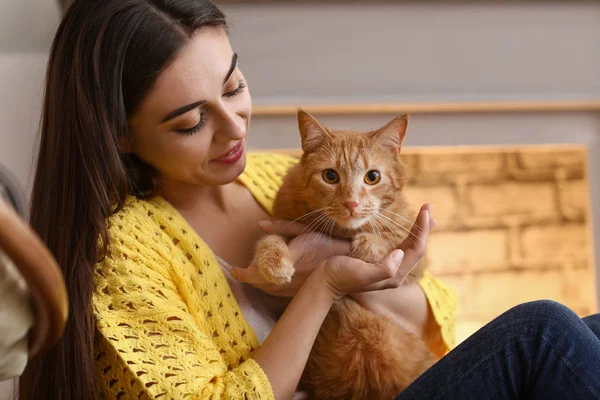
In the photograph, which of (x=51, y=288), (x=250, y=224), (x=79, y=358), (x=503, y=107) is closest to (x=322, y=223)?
(x=250, y=224)

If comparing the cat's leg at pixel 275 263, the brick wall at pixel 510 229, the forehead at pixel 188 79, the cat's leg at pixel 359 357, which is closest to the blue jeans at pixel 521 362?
the cat's leg at pixel 359 357

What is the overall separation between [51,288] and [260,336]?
87 cm

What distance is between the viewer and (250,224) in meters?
1.54

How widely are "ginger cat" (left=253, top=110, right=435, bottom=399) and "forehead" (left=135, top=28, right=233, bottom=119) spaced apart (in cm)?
22

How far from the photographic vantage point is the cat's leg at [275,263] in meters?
1.23

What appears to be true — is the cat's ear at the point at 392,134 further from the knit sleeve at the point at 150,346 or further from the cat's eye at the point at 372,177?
the knit sleeve at the point at 150,346

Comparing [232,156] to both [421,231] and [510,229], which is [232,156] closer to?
[421,231]

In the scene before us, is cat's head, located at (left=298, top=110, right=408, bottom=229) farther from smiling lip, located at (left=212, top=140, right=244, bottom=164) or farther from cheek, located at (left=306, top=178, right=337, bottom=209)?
smiling lip, located at (left=212, top=140, right=244, bottom=164)

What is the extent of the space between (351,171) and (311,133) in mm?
128

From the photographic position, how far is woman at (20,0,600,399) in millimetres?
1144

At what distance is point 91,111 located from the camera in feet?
4.02

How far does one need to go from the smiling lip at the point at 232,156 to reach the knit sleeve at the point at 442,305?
0.54 m

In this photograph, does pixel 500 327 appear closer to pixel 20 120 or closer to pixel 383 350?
pixel 383 350

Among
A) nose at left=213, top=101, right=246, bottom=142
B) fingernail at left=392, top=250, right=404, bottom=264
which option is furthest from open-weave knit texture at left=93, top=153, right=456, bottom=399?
fingernail at left=392, top=250, right=404, bottom=264
